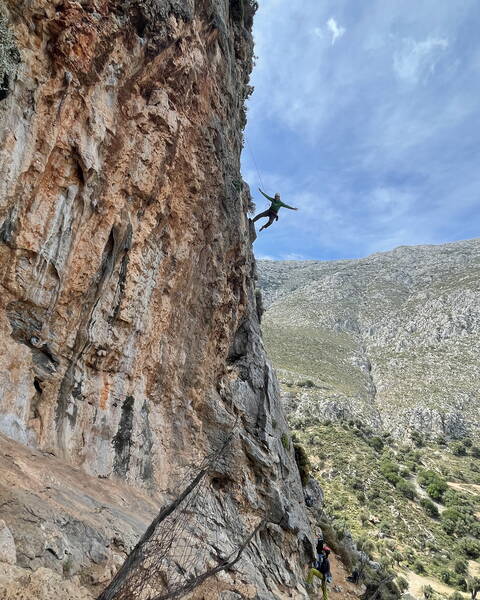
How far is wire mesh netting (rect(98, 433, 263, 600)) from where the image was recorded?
3539 millimetres

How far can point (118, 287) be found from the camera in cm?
1014

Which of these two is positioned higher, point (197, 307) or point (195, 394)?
point (197, 307)

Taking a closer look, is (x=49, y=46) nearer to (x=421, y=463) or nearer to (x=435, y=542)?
(x=435, y=542)

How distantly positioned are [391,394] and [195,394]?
53.3 m

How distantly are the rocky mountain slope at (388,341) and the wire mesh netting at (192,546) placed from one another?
40273 millimetres

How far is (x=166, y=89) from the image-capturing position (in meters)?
10.8

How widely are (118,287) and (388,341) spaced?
239ft

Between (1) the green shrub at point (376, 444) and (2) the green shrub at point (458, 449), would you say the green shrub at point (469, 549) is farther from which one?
(2) the green shrub at point (458, 449)

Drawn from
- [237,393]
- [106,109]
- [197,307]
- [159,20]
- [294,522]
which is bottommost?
[294,522]

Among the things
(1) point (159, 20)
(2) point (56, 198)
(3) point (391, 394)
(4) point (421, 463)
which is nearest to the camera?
(2) point (56, 198)

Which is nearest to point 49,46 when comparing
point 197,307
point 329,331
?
point 197,307

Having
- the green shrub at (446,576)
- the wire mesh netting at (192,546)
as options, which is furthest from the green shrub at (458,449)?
the wire mesh netting at (192,546)

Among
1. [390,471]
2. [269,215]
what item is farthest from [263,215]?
[390,471]

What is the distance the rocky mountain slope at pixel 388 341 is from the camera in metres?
52.9
